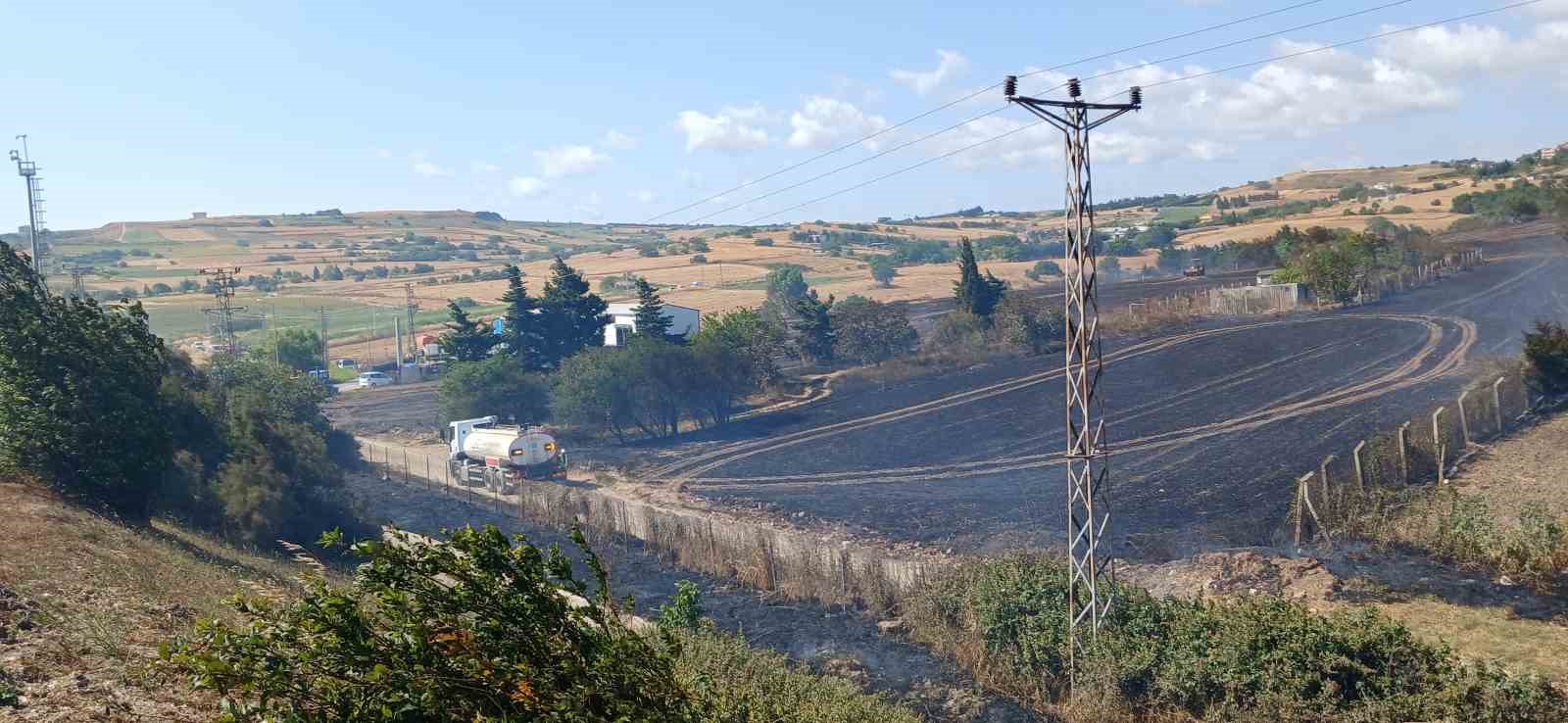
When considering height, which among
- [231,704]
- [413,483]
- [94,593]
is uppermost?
[231,704]

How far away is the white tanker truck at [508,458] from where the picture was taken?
134ft

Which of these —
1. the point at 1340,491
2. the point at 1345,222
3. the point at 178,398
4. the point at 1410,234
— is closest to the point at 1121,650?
the point at 1340,491

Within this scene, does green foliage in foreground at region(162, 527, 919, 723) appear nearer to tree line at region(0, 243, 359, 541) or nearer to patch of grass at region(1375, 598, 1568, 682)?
patch of grass at region(1375, 598, 1568, 682)

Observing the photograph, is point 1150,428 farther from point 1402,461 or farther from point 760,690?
point 760,690

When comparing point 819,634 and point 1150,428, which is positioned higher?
point 1150,428

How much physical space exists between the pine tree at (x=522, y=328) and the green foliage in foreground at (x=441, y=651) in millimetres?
51620

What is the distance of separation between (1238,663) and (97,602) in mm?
15212

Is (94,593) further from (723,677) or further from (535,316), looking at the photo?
(535,316)

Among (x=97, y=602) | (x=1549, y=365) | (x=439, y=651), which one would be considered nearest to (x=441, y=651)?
(x=439, y=651)

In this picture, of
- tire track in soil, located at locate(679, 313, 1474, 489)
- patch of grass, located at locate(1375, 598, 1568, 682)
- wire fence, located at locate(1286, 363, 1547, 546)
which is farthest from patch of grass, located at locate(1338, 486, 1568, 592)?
tire track in soil, located at locate(679, 313, 1474, 489)

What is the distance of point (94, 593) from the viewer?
44.4 ft

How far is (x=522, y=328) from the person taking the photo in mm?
59125

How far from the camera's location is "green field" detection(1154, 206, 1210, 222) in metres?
145

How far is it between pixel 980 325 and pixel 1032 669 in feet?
141
